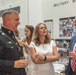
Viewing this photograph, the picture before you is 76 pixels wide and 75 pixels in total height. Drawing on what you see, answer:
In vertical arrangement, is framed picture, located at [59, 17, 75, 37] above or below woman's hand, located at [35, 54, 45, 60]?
above

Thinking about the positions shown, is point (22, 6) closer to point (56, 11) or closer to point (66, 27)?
point (56, 11)

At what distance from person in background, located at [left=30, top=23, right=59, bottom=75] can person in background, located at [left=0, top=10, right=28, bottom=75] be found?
2.09 ft

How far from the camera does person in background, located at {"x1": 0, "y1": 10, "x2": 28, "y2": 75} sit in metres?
1.84

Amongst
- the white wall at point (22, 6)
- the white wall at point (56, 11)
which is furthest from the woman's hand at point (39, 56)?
the white wall at point (22, 6)

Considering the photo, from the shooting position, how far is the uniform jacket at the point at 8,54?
72.1 inches

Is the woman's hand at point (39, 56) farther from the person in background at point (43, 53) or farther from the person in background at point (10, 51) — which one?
the person in background at point (10, 51)

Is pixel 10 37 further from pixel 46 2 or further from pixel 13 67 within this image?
pixel 46 2

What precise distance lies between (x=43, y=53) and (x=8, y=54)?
854 mm

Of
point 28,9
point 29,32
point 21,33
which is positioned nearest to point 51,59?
point 29,32

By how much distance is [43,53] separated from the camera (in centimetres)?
265

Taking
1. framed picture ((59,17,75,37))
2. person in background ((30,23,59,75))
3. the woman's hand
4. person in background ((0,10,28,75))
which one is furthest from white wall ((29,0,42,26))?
person in background ((0,10,28,75))

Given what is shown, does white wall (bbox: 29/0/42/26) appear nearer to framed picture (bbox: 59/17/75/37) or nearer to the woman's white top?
framed picture (bbox: 59/17/75/37)

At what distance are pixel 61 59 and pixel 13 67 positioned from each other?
1.66m

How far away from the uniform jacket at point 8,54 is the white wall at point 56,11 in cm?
150
